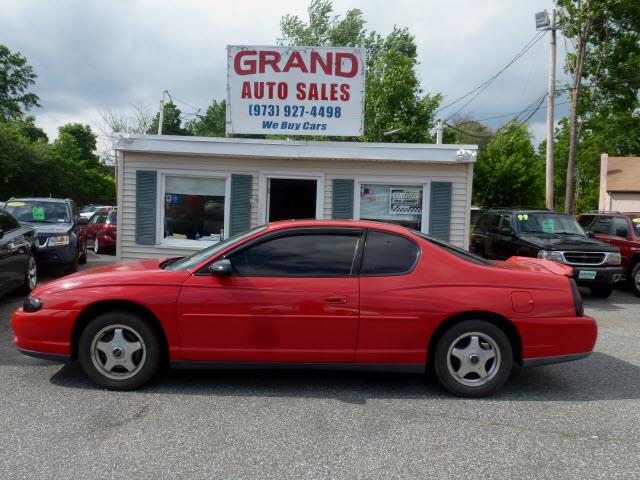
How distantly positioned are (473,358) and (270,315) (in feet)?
5.68

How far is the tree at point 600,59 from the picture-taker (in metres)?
19.5

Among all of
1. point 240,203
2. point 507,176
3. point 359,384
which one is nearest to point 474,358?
point 359,384

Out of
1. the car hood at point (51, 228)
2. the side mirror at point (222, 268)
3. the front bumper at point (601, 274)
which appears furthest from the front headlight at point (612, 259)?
the car hood at point (51, 228)

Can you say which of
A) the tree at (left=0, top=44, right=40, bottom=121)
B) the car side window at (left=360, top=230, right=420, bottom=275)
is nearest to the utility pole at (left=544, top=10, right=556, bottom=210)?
the car side window at (left=360, top=230, right=420, bottom=275)

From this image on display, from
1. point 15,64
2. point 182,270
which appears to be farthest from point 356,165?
point 15,64

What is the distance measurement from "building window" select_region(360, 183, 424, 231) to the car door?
18.1 feet

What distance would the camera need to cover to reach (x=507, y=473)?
126 inches

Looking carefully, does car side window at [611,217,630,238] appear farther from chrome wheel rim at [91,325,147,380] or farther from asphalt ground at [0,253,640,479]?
chrome wheel rim at [91,325,147,380]

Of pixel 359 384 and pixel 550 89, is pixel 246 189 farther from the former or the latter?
pixel 550 89

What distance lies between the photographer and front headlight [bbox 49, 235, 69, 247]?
986 cm

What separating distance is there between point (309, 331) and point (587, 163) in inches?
1566

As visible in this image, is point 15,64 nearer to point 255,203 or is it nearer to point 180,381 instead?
point 255,203

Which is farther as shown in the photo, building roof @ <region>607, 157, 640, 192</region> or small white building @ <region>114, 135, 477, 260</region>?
building roof @ <region>607, 157, 640, 192</region>

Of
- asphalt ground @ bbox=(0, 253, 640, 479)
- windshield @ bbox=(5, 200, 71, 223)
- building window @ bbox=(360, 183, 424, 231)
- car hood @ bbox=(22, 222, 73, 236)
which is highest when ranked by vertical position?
building window @ bbox=(360, 183, 424, 231)
